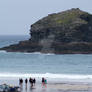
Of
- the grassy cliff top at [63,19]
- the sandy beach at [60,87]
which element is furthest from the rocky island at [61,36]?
the sandy beach at [60,87]

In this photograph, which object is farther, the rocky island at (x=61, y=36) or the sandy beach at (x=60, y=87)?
the rocky island at (x=61, y=36)

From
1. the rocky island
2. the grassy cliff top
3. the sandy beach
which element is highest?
the grassy cliff top

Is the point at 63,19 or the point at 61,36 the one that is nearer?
the point at 61,36

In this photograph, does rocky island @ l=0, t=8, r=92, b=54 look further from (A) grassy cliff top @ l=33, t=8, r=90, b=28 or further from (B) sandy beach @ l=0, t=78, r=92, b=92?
(B) sandy beach @ l=0, t=78, r=92, b=92

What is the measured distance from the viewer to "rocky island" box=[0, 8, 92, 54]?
11394 centimetres

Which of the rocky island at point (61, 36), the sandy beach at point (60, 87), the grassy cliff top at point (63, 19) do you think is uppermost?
the grassy cliff top at point (63, 19)

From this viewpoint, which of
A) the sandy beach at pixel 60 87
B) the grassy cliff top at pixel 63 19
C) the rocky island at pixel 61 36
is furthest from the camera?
the grassy cliff top at pixel 63 19

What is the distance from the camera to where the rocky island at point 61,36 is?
4486 inches

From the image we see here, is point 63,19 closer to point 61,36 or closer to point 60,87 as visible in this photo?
point 61,36

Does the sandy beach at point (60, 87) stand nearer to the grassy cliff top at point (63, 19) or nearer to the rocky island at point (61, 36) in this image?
the rocky island at point (61, 36)

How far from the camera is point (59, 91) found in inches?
1845

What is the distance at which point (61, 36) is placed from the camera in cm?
11975

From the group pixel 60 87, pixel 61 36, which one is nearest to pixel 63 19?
pixel 61 36

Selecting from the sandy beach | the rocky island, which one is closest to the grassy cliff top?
the rocky island
